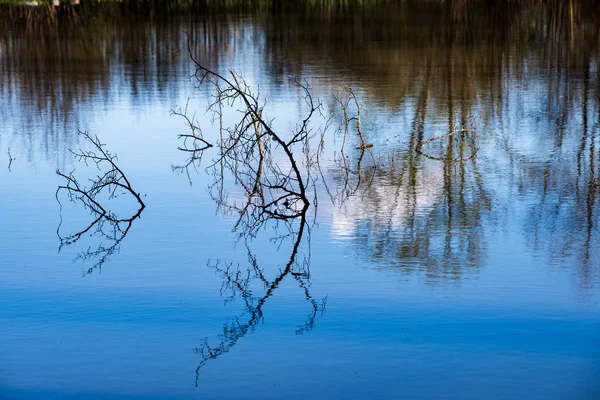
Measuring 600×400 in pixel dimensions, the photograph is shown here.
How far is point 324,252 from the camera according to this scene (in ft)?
34.1

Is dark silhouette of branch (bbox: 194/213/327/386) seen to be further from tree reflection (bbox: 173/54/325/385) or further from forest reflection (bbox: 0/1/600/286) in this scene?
forest reflection (bbox: 0/1/600/286)

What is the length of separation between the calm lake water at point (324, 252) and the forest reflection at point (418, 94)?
2.8 inches

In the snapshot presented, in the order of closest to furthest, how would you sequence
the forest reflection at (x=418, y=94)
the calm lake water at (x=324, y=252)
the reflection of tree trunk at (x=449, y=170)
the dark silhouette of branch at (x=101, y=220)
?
the calm lake water at (x=324, y=252), the dark silhouette of branch at (x=101, y=220), the reflection of tree trunk at (x=449, y=170), the forest reflection at (x=418, y=94)

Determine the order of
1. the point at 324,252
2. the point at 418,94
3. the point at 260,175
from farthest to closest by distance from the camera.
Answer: the point at 418,94
the point at 260,175
the point at 324,252

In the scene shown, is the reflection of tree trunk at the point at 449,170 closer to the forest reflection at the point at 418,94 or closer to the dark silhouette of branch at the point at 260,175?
the forest reflection at the point at 418,94

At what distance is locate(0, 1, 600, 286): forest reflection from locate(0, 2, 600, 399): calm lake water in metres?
0.07

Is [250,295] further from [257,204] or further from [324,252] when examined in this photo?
[257,204]

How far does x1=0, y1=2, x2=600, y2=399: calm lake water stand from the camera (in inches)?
290

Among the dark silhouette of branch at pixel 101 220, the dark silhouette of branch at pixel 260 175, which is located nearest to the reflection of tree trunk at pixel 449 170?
the dark silhouette of branch at pixel 260 175

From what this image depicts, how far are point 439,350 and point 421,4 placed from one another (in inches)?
1554

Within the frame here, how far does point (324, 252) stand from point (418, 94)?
10567mm

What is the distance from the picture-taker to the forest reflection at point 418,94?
1130 centimetres

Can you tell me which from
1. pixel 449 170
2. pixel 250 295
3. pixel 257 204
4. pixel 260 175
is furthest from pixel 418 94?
pixel 250 295

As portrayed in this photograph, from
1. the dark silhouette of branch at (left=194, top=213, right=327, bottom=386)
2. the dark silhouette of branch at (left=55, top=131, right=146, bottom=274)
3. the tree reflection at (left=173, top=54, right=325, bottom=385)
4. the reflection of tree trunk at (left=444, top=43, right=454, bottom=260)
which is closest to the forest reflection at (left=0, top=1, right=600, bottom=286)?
the reflection of tree trunk at (left=444, top=43, right=454, bottom=260)
